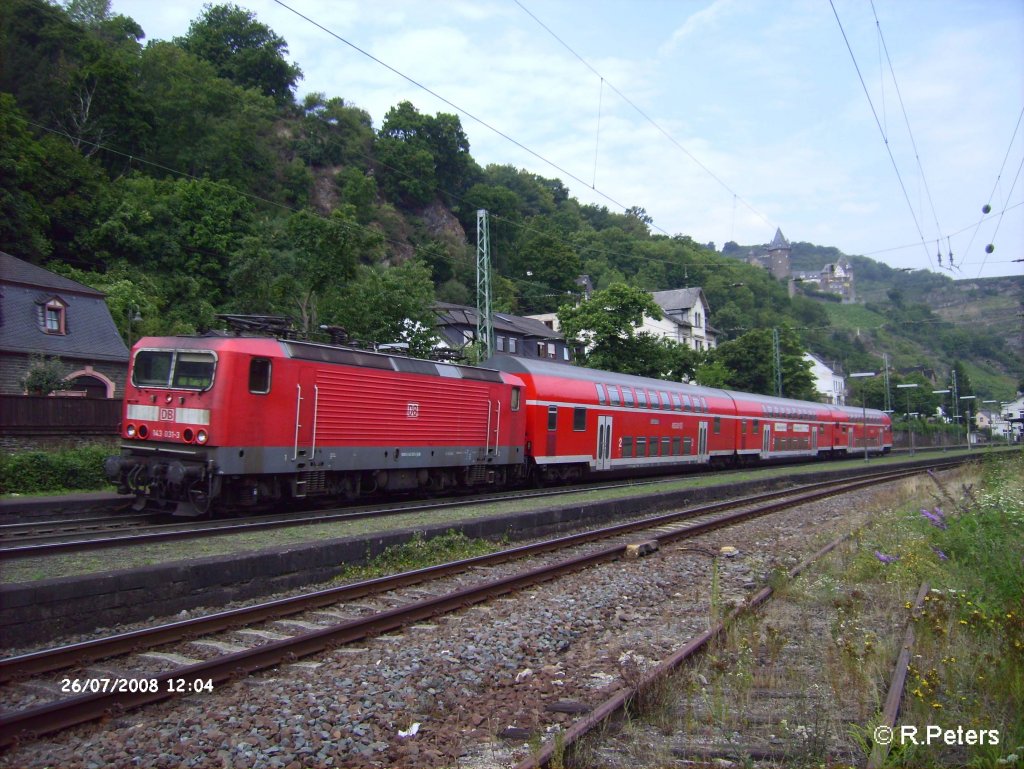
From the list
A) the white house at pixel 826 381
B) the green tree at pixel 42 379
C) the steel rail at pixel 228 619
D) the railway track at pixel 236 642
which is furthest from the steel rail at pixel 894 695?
the white house at pixel 826 381

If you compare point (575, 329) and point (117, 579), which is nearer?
point (117, 579)

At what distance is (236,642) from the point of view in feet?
22.7

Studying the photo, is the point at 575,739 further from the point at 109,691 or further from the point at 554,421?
the point at 554,421

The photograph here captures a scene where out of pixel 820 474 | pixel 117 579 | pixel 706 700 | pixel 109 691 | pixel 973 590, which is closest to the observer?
pixel 109 691

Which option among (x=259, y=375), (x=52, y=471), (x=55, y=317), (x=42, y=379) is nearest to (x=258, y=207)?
(x=55, y=317)

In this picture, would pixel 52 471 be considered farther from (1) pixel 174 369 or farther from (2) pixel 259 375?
(2) pixel 259 375

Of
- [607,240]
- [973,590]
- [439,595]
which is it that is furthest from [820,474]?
[607,240]

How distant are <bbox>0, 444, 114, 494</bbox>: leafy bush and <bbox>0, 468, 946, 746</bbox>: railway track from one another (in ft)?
41.3

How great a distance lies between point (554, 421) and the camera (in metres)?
22.6

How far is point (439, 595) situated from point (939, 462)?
Result: 43.4 metres

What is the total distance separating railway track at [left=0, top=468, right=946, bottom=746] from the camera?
5145 mm

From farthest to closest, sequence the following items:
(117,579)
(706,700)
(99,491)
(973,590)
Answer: (99,491) → (973,590) → (117,579) → (706,700)

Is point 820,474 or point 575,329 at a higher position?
point 575,329

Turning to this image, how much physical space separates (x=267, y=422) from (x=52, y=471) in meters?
8.00
